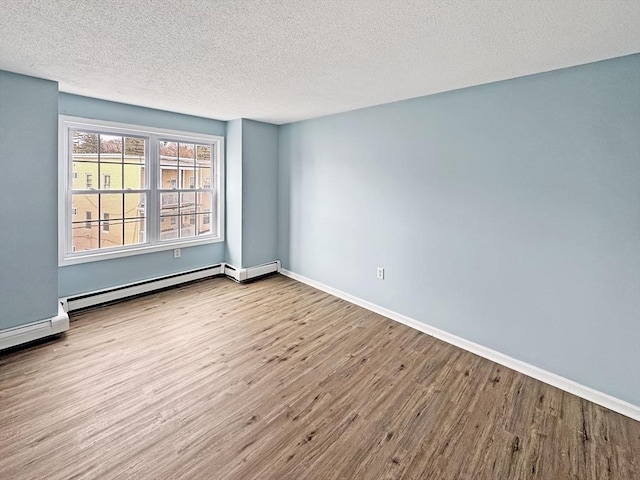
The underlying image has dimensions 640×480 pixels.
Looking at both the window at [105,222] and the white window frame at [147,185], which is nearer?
the white window frame at [147,185]

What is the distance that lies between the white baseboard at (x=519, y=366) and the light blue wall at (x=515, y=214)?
0.05 metres

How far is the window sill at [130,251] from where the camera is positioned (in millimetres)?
3459

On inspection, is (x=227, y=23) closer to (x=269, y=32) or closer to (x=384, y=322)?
(x=269, y=32)

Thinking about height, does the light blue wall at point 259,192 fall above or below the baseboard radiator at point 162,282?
above

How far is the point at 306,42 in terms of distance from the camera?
1.94 metres

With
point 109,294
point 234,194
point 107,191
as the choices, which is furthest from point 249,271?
point 107,191

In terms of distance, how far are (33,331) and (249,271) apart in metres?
2.38

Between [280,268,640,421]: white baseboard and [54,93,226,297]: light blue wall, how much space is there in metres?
2.34

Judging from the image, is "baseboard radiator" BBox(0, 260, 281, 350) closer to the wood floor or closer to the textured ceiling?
the wood floor

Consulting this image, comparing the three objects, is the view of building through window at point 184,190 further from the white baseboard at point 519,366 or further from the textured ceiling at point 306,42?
the white baseboard at point 519,366

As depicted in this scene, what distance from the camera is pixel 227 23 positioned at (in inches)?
68.6

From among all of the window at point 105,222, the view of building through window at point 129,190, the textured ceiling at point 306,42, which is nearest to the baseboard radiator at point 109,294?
the view of building through window at point 129,190

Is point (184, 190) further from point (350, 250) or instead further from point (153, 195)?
point (350, 250)

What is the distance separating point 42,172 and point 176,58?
1.70 metres
